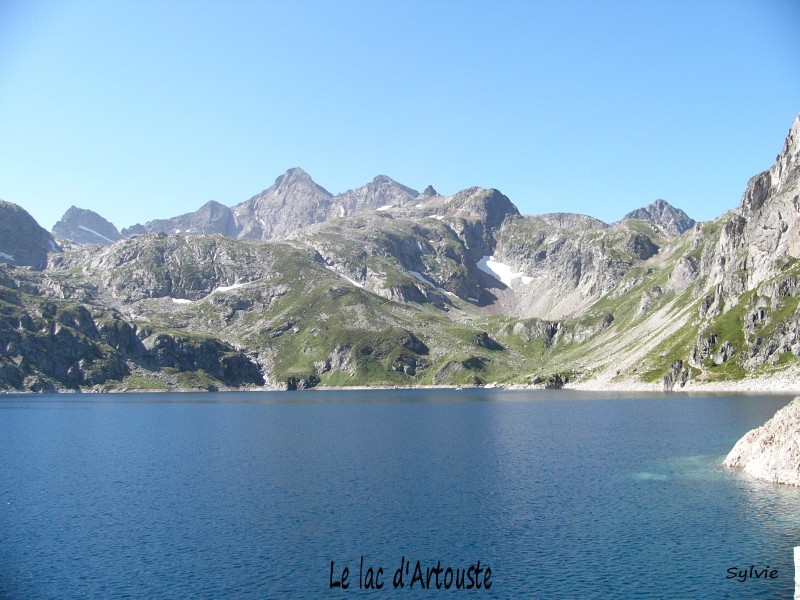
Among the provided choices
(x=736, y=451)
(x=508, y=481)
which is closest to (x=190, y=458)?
(x=508, y=481)

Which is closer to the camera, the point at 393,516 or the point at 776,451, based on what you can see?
the point at 393,516

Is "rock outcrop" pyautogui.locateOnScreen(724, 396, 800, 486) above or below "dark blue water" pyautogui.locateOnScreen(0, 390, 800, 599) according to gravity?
above

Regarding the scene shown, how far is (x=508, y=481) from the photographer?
78438 millimetres

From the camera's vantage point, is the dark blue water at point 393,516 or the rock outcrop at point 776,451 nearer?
the dark blue water at point 393,516

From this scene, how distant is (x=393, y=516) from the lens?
62719 millimetres

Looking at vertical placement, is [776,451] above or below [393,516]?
above

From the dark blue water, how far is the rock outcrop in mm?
2930

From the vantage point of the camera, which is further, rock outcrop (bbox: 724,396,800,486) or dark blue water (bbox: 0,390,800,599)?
rock outcrop (bbox: 724,396,800,486)

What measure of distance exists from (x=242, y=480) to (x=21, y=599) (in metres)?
40.0

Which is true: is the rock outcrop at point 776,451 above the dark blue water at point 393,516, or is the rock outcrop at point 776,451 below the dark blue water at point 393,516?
above

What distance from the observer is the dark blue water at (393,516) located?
4591 centimetres

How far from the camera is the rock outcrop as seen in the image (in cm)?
6906

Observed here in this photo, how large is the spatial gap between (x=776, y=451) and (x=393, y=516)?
45667 mm

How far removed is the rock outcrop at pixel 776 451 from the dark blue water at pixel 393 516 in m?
2.93
